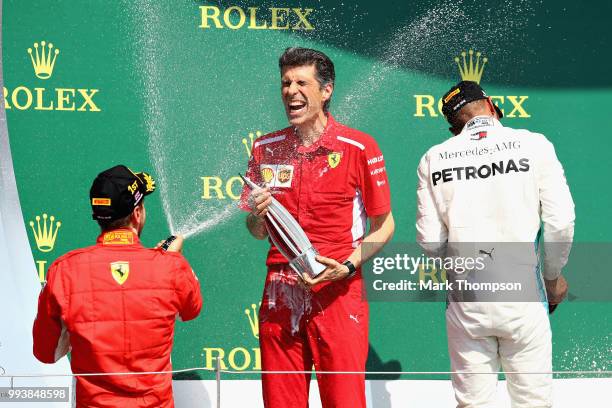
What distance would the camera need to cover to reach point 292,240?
3699 millimetres

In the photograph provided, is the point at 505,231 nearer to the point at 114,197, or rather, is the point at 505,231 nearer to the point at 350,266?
the point at 350,266

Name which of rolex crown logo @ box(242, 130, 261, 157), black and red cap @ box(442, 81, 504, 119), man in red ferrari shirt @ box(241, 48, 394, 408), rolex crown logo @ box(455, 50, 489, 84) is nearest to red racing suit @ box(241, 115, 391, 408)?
man in red ferrari shirt @ box(241, 48, 394, 408)

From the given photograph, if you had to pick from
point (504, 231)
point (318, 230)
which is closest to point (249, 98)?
point (318, 230)

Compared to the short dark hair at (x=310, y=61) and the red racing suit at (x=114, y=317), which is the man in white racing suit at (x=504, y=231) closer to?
the short dark hair at (x=310, y=61)

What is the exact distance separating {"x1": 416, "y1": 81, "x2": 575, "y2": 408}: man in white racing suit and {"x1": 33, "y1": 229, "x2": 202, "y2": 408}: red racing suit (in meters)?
1.00

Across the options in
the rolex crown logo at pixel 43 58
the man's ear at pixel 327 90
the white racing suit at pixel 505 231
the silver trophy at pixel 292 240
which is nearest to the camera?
the white racing suit at pixel 505 231

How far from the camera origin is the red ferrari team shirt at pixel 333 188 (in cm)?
382

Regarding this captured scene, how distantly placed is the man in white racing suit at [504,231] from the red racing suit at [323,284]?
1.14 feet

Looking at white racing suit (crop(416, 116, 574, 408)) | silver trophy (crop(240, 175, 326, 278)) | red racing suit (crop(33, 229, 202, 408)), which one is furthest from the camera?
silver trophy (crop(240, 175, 326, 278))

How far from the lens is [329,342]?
3.72 m

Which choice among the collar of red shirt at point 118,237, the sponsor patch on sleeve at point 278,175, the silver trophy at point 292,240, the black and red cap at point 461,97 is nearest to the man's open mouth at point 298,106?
the sponsor patch on sleeve at point 278,175

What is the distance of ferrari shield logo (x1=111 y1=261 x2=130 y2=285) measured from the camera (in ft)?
10.3

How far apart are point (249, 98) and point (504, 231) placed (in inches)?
62.3

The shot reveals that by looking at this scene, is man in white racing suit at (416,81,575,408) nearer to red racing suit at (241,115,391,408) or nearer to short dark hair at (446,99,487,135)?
short dark hair at (446,99,487,135)
